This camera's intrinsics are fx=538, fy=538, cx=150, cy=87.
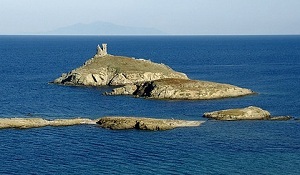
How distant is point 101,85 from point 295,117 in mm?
77519

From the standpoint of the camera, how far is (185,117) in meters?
117

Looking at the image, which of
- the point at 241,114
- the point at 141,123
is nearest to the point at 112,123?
the point at 141,123

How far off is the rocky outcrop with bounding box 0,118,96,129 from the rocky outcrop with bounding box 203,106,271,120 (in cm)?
2619

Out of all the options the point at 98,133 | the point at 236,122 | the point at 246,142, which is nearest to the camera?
the point at 246,142

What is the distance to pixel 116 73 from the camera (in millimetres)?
178875

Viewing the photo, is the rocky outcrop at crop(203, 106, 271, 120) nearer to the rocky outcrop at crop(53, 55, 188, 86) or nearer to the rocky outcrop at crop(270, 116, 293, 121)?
the rocky outcrop at crop(270, 116, 293, 121)

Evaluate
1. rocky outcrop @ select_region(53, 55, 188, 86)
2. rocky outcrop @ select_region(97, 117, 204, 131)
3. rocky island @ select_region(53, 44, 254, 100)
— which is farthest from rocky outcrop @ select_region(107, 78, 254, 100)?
Answer: rocky outcrop @ select_region(97, 117, 204, 131)

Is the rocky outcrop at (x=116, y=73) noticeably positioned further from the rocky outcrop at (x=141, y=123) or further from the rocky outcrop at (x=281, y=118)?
the rocky outcrop at (x=281, y=118)

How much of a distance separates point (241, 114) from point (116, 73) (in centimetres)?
7149

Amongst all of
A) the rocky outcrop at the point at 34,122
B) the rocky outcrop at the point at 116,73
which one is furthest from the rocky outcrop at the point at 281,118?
the rocky outcrop at the point at 116,73

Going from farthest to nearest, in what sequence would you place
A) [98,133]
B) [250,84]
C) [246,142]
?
[250,84] < [98,133] < [246,142]

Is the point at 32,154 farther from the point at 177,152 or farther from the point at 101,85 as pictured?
the point at 101,85

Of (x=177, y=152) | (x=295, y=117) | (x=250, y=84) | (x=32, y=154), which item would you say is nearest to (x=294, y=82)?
(x=250, y=84)

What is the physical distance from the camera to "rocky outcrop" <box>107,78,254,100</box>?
144 m
